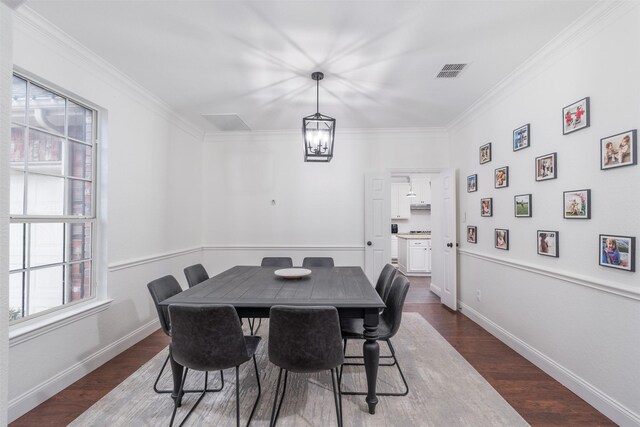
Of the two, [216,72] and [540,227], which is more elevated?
[216,72]

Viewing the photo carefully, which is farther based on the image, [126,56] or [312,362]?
[126,56]

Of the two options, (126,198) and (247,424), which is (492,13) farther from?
(126,198)

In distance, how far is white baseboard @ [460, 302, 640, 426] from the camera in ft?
6.07

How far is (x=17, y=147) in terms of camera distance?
207cm

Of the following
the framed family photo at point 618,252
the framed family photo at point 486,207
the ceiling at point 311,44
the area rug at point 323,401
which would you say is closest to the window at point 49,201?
the ceiling at point 311,44

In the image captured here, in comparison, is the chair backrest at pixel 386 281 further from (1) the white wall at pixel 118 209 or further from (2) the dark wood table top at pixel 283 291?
(1) the white wall at pixel 118 209

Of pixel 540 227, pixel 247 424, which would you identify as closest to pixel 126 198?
pixel 247 424

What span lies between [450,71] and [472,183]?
164cm

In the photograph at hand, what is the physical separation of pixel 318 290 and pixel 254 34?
6.82 ft

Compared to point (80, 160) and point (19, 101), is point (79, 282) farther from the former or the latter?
point (19, 101)

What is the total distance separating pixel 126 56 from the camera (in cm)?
258

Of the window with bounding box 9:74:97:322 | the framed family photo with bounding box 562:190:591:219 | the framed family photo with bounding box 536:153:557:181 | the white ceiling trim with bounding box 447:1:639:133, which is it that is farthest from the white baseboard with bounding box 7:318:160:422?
the white ceiling trim with bounding box 447:1:639:133

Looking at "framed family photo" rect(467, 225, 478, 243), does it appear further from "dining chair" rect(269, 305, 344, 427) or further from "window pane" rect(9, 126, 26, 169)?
"window pane" rect(9, 126, 26, 169)

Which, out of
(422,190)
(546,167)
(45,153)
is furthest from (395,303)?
(422,190)
